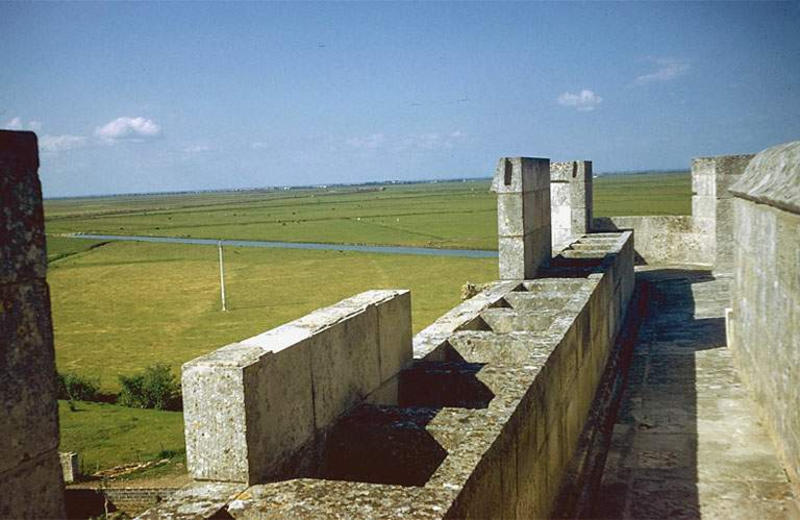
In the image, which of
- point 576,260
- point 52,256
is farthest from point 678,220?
point 52,256

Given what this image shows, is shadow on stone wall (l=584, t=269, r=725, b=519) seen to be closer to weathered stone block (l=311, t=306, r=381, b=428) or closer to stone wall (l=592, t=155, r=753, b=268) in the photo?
weathered stone block (l=311, t=306, r=381, b=428)

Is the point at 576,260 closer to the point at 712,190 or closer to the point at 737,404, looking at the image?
the point at 737,404

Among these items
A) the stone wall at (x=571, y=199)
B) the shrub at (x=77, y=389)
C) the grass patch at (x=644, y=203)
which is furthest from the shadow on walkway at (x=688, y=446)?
the grass patch at (x=644, y=203)

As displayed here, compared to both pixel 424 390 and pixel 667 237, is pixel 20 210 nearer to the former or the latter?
pixel 424 390

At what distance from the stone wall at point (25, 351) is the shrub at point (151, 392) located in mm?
16553

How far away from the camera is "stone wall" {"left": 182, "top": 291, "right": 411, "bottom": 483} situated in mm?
3314

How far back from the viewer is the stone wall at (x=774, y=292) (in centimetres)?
549

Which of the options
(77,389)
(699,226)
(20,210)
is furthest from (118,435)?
(20,210)

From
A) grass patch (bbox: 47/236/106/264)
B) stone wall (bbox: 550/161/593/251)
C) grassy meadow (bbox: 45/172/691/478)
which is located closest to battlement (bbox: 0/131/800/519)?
stone wall (bbox: 550/161/593/251)

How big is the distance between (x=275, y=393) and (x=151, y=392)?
1561 cm

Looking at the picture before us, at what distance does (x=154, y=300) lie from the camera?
34750 millimetres

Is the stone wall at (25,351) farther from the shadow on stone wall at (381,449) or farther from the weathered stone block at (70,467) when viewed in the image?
the weathered stone block at (70,467)

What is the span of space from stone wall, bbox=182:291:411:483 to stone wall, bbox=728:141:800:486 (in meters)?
3.26

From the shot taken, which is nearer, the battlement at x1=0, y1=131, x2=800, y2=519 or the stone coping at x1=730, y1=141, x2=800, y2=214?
the battlement at x1=0, y1=131, x2=800, y2=519
